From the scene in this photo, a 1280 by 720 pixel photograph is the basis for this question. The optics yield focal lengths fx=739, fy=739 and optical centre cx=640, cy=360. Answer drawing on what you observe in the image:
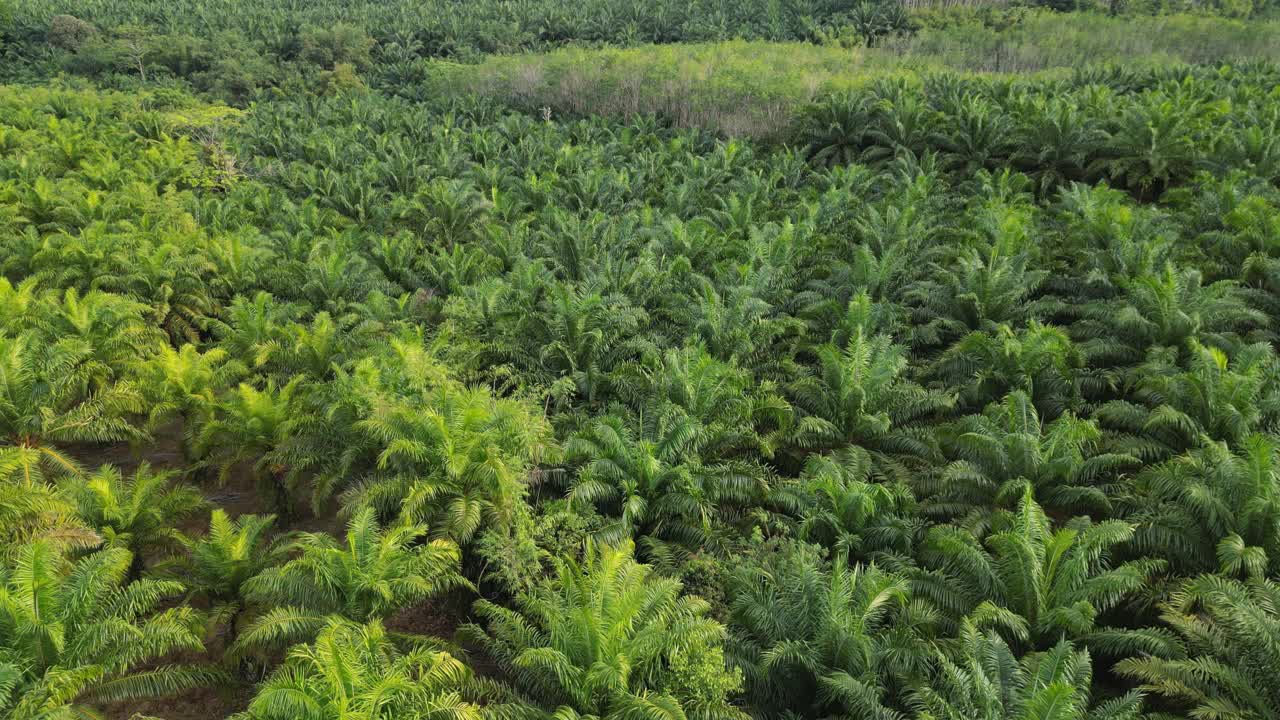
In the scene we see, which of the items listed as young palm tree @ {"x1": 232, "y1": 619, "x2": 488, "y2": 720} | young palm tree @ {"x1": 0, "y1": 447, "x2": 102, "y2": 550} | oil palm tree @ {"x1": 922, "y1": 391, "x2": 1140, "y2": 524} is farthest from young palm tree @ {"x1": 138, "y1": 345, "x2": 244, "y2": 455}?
oil palm tree @ {"x1": 922, "y1": 391, "x2": 1140, "y2": 524}

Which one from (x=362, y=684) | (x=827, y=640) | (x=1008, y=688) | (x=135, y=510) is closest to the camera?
(x=362, y=684)

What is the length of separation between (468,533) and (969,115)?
2201 cm

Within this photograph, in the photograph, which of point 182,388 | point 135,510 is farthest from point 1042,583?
point 182,388

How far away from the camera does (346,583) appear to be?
7.90m

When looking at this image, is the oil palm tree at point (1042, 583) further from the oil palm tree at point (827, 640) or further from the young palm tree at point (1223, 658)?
the oil palm tree at point (827, 640)

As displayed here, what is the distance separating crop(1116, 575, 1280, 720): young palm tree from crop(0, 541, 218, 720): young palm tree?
9576mm

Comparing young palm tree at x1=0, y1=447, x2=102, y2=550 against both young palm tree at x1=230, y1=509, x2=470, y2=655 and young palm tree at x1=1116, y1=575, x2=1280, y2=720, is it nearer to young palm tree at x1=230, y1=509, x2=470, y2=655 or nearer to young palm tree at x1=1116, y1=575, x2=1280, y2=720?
young palm tree at x1=230, y1=509, x2=470, y2=655

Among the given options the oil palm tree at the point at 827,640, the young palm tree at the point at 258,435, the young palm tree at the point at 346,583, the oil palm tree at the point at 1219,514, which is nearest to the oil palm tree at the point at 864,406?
the oil palm tree at the point at 1219,514

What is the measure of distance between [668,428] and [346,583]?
482 centimetres

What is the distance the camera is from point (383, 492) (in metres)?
9.50

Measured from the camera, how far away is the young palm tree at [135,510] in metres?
9.12

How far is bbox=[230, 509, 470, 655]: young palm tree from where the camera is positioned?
7754 mm

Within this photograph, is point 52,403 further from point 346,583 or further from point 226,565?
point 346,583

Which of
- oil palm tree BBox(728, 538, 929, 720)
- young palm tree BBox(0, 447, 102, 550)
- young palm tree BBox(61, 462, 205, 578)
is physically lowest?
oil palm tree BBox(728, 538, 929, 720)
